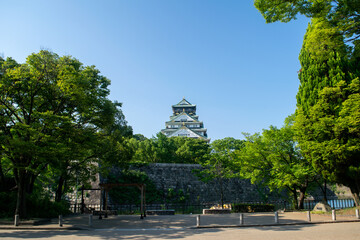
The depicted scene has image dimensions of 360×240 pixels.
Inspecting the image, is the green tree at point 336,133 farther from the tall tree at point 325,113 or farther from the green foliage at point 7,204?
the green foliage at point 7,204

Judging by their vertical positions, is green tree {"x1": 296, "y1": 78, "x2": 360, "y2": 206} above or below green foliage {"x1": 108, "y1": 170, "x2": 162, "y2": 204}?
above

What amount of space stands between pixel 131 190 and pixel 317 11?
27.6 m

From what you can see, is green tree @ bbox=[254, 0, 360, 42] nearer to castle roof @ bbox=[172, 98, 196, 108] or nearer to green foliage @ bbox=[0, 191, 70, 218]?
green foliage @ bbox=[0, 191, 70, 218]

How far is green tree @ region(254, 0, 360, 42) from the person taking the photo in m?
7.85

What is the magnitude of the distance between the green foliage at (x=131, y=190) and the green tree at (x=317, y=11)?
24540 millimetres

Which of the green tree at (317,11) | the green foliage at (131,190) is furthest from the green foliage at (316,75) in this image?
the green foliage at (131,190)

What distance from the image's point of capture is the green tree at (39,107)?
1319 cm

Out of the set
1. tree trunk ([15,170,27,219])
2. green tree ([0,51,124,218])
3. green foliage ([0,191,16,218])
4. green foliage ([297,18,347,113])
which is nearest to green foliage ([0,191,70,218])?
green foliage ([0,191,16,218])

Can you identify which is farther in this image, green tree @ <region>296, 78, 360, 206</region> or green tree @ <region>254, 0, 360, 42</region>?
green tree @ <region>296, 78, 360, 206</region>

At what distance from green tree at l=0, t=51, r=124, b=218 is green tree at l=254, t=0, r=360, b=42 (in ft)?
34.5

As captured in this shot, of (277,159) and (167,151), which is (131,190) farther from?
(277,159)

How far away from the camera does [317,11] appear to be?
26.2 ft

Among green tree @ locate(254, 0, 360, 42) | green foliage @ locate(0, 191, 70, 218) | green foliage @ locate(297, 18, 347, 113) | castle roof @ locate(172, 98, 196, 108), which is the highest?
castle roof @ locate(172, 98, 196, 108)

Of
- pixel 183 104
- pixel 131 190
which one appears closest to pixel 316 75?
pixel 131 190
